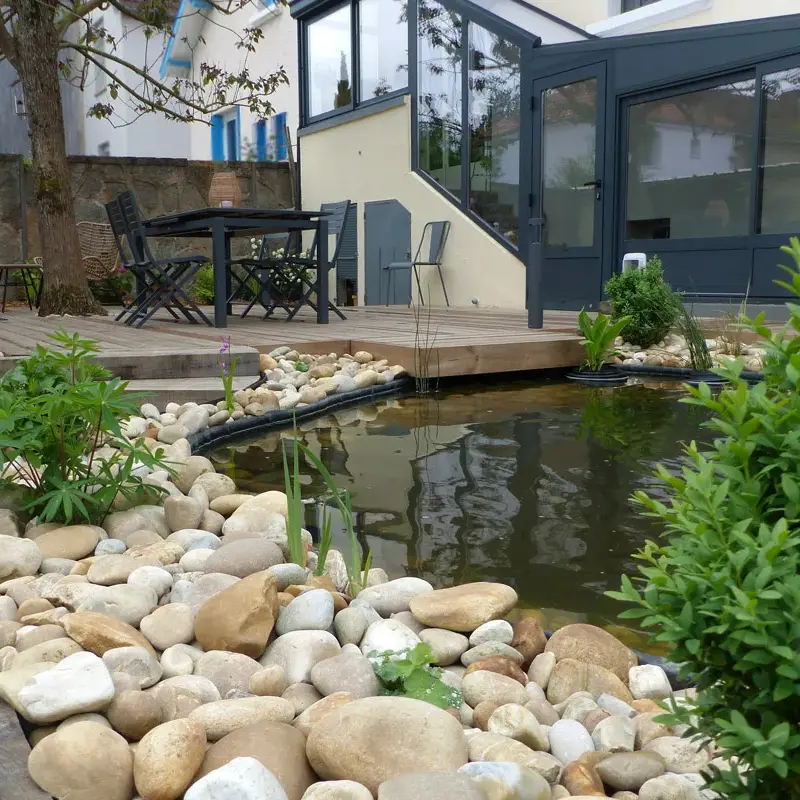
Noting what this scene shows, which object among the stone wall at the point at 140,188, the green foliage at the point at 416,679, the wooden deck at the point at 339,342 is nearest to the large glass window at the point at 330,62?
the stone wall at the point at 140,188

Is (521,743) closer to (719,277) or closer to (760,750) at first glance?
(760,750)

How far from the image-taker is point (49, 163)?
327 inches

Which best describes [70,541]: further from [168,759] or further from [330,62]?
[330,62]

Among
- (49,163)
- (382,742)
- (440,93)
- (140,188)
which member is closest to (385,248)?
(440,93)

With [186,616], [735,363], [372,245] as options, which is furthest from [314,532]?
[372,245]

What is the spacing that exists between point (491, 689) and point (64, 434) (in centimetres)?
136

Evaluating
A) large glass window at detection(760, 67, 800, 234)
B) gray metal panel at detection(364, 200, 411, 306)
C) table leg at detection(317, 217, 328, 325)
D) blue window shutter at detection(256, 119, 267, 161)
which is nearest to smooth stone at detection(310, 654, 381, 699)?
table leg at detection(317, 217, 328, 325)

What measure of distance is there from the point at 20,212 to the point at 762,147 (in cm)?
875

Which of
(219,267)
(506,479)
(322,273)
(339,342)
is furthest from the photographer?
(322,273)

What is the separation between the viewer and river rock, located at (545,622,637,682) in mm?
1782

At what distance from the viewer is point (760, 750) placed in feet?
2.90

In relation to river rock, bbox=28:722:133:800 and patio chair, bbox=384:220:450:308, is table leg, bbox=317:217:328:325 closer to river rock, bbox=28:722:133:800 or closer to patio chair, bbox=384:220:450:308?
patio chair, bbox=384:220:450:308

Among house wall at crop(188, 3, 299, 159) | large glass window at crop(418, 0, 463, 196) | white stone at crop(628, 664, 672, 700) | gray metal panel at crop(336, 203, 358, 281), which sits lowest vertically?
white stone at crop(628, 664, 672, 700)

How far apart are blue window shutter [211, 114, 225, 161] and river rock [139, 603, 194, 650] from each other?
17.2 meters
